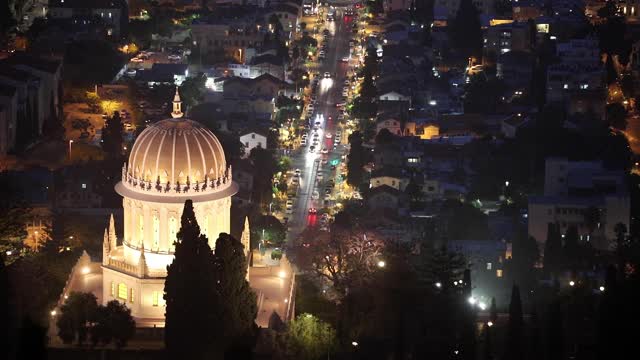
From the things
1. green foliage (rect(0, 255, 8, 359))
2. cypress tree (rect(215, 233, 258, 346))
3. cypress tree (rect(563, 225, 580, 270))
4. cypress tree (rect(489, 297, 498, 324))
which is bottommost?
cypress tree (rect(563, 225, 580, 270))

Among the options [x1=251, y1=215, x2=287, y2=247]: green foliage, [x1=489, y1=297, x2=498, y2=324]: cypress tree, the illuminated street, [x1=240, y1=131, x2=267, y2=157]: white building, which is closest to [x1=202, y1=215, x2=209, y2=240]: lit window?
[x1=489, y1=297, x2=498, y2=324]: cypress tree

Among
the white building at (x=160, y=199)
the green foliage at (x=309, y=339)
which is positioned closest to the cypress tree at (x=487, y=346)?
the green foliage at (x=309, y=339)

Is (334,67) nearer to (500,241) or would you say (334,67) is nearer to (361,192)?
(361,192)

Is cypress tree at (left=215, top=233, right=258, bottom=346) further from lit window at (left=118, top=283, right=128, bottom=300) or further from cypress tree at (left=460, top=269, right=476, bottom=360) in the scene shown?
cypress tree at (left=460, top=269, right=476, bottom=360)

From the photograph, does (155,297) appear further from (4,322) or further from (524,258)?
(4,322)

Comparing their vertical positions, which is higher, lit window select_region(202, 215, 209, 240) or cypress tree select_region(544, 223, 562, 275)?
lit window select_region(202, 215, 209, 240)
